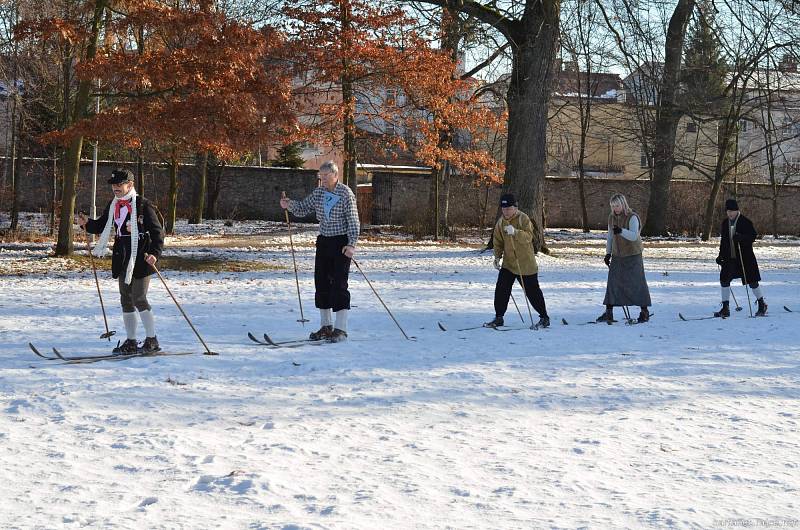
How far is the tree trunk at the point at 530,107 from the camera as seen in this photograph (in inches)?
847

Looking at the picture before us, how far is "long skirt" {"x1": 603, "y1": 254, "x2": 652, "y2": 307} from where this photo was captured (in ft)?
40.0

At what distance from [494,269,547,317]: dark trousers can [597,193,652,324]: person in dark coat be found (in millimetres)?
1050

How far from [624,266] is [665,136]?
25.0 metres

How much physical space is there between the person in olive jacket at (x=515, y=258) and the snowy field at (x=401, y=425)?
494mm

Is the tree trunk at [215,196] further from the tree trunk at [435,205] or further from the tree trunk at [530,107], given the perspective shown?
the tree trunk at [530,107]

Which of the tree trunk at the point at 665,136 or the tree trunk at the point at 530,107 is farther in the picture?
the tree trunk at the point at 665,136

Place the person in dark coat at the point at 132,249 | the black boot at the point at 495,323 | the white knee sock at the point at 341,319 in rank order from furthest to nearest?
the black boot at the point at 495,323, the white knee sock at the point at 341,319, the person in dark coat at the point at 132,249

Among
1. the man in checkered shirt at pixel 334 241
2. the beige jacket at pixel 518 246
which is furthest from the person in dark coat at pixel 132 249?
the beige jacket at pixel 518 246

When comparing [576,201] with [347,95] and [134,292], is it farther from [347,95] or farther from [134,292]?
[134,292]

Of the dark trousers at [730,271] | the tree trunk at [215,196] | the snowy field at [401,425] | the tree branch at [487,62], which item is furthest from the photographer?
the tree trunk at [215,196]

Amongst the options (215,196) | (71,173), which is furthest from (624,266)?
(215,196)

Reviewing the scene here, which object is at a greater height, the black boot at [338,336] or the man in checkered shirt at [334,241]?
the man in checkered shirt at [334,241]

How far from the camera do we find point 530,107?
21.8m

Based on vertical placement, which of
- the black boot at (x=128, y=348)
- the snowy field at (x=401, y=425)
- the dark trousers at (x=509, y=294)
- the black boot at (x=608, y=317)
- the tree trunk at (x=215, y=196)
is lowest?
the snowy field at (x=401, y=425)
